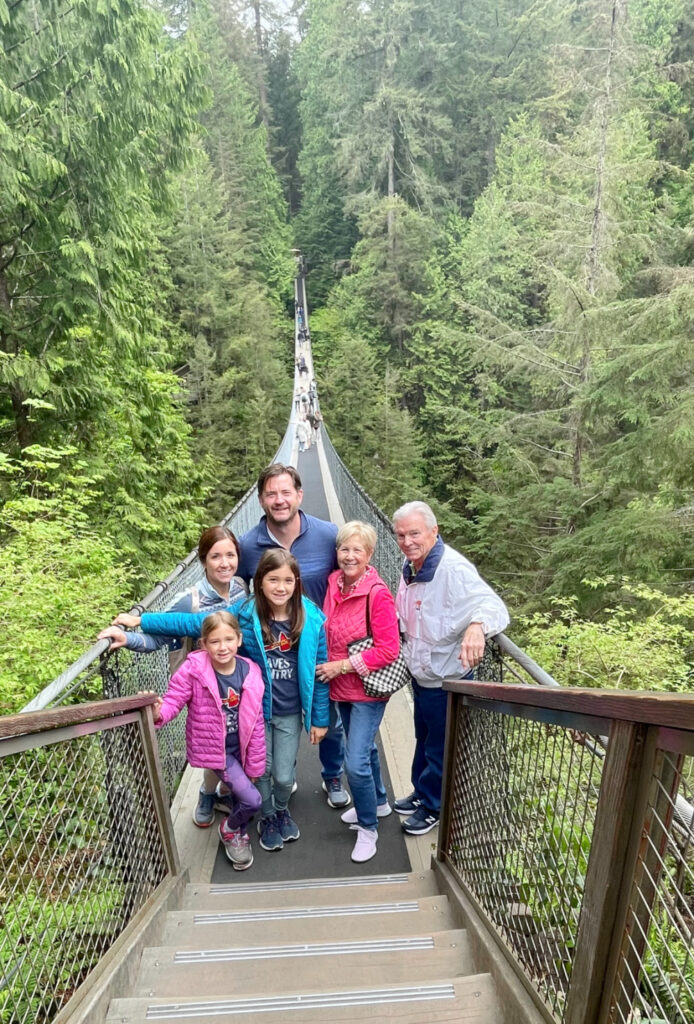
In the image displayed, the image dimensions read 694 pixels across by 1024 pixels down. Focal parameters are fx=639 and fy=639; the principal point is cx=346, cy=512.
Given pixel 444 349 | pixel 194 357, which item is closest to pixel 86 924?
pixel 194 357

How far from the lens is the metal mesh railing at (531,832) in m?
1.27

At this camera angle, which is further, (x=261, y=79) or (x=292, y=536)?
(x=261, y=79)

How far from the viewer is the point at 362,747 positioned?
2510 millimetres

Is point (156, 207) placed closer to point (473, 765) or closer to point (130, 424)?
point (130, 424)

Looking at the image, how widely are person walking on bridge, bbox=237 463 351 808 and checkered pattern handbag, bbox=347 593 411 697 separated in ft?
0.98

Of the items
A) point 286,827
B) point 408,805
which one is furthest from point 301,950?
point 408,805

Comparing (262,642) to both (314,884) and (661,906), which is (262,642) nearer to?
(314,884)

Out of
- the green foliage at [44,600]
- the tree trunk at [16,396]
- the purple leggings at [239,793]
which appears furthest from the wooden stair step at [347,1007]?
the tree trunk at [16,396]

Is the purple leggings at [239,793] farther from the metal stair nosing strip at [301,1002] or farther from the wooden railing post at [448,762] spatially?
the metal stair nosing strip at [301,1002]

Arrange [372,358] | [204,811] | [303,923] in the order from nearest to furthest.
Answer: [303,923] < [204,811] < [372,358]

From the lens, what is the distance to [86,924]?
1645 mm

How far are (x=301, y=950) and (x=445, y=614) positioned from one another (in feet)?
3.80

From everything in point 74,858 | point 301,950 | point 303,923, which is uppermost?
point 74,858

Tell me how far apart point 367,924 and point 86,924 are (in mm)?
945
